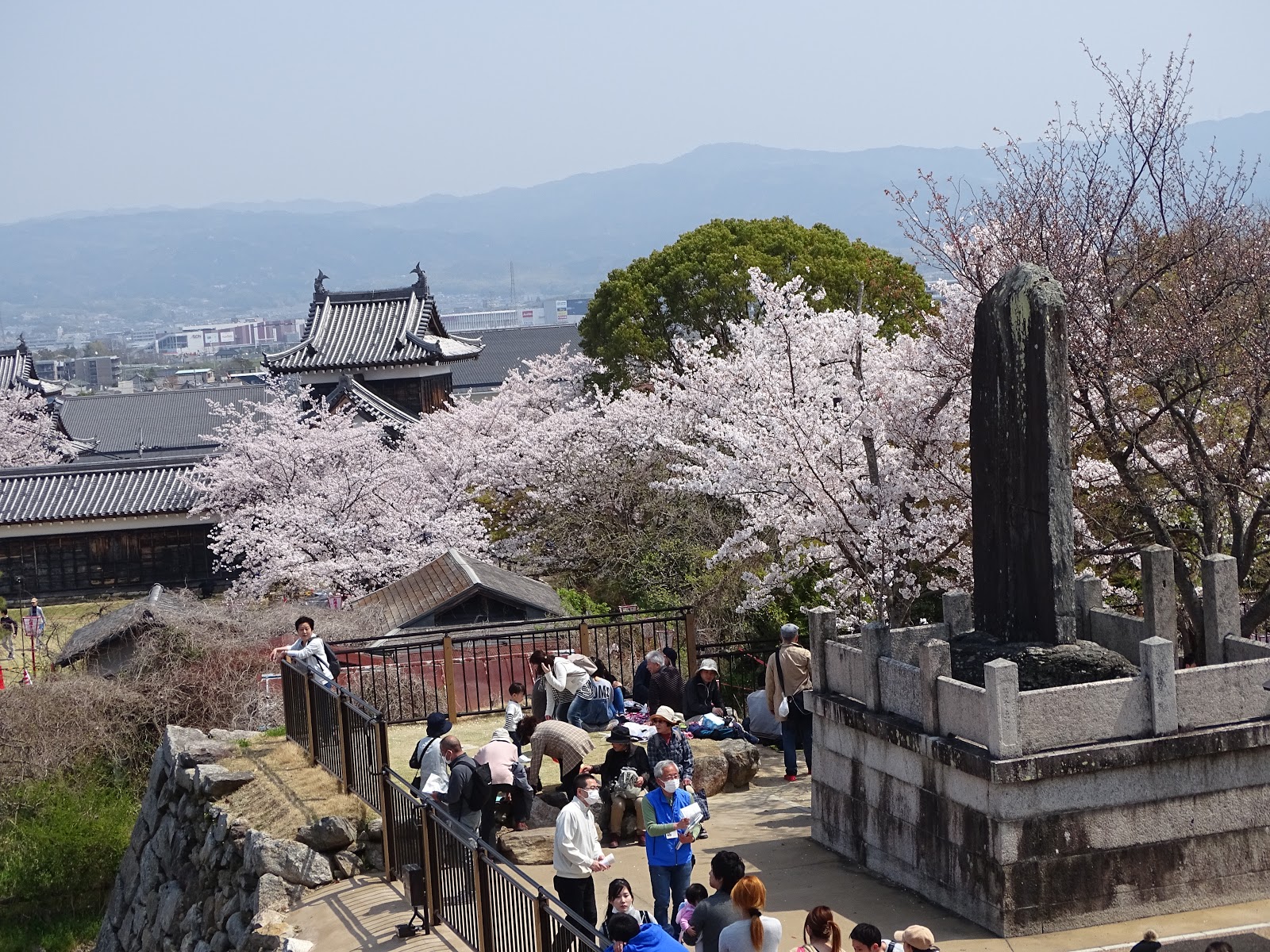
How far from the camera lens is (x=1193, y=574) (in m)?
17.1

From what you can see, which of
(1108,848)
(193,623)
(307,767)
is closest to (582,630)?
(307,767)

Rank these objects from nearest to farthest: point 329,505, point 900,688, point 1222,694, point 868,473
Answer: point 1222,694 < point 900,688 < point 868,473 < point 329,505

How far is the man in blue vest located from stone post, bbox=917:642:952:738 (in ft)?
7.03

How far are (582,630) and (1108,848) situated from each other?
8353 mm

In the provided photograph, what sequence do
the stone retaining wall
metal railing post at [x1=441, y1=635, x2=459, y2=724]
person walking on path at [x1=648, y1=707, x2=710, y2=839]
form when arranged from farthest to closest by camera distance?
metal railing post at [x1=441, y1=635, x2=459, y2=724]
the stone retaining wall
person walking on path at [x1=648, y1=707, x2=710, y2=839]

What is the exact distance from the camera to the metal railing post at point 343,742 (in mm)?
13602

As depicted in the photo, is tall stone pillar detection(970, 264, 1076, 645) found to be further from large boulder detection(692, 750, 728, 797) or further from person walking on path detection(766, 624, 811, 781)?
large boulder detection(692, 750, 728, 797)

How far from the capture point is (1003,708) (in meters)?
10.1

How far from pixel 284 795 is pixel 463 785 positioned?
4.06m

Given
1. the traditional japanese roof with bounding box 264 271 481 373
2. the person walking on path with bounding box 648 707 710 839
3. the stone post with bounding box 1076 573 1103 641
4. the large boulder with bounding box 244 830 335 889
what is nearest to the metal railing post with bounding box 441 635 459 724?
the large boulder with bounding box 244 830 335 889

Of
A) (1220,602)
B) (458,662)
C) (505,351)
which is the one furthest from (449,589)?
(505,351)

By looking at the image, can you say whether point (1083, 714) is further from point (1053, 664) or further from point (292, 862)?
point (292, 862)

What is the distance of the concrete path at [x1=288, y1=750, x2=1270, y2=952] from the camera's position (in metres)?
10.1

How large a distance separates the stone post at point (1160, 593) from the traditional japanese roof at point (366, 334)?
43317 millimetres
